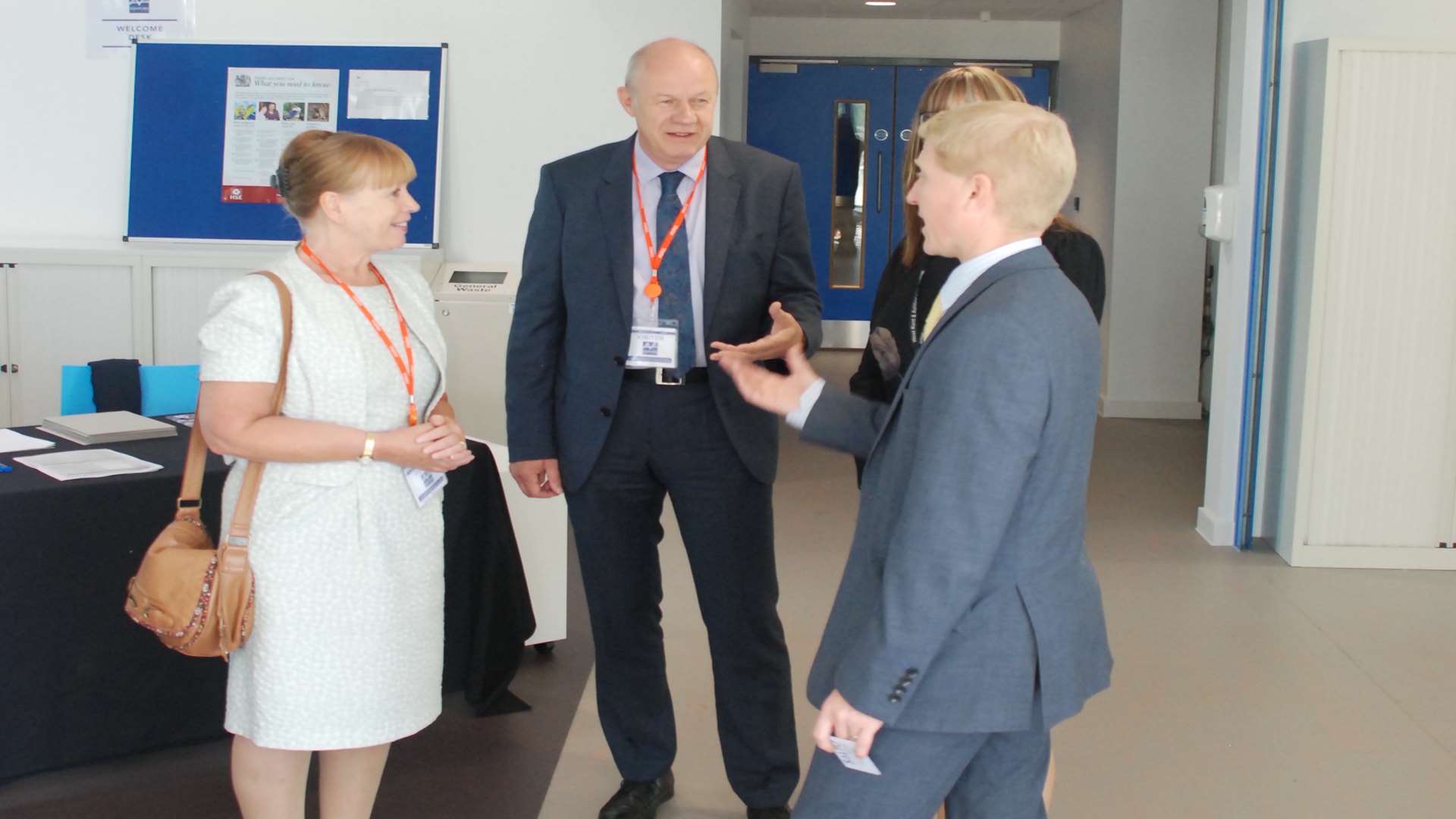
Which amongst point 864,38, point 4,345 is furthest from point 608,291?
point 864,38

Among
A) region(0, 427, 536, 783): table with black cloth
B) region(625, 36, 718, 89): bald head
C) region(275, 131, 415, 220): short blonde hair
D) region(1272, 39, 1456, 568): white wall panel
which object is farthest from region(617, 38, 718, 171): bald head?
region(1272, 39, 1456, 568): white wall panel

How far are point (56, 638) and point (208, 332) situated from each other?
1.22m

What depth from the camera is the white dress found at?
2.26 m

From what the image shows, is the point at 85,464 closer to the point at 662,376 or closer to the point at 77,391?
the point at 77,391

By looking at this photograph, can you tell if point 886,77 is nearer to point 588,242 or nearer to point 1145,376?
point 1145,376

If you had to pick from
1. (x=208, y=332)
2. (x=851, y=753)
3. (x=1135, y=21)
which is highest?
(x=1135, y=21)

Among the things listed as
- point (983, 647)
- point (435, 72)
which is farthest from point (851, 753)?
point (435, 72)

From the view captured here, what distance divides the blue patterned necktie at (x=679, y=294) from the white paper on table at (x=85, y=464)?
4.31 ft

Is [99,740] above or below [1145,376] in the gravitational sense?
below

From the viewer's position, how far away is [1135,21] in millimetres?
8492

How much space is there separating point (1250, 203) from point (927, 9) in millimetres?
5629

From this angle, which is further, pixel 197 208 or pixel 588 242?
pixel 197 208

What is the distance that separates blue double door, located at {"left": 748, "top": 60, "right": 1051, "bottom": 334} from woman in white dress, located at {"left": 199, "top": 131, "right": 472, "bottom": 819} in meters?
9.01

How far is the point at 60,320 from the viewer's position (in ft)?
19.5
